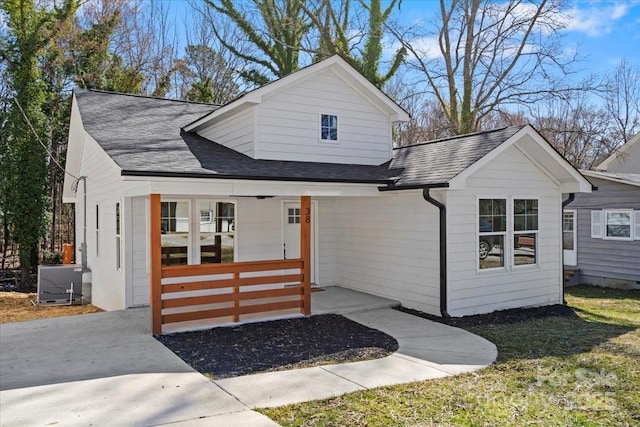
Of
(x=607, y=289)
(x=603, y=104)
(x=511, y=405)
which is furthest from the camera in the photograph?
(x=603, y=104)

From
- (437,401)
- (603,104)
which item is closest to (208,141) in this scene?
(437,401)

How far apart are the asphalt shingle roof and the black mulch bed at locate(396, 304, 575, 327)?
91.5 inches

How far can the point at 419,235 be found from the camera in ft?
29.7

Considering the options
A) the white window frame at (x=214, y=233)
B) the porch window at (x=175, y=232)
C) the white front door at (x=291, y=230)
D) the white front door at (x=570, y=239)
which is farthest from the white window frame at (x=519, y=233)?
the white front door at (x=570, y=239)

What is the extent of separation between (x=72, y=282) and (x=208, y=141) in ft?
17.2

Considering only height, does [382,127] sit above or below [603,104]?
below

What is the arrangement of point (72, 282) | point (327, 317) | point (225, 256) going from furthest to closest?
point (72, 282) < point (225, 256) < point (327, 317)

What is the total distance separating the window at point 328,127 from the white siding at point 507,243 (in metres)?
2.99

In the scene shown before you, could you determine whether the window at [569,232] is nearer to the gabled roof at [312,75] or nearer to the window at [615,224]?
the window at [615,224]

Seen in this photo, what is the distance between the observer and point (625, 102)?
29344mm

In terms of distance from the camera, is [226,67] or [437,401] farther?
[226,67]

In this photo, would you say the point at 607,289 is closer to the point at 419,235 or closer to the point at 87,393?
the point at 419,235

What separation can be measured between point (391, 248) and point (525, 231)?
2.62 meters

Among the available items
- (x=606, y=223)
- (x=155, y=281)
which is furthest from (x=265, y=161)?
(x=606, y=223)
